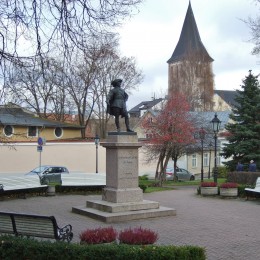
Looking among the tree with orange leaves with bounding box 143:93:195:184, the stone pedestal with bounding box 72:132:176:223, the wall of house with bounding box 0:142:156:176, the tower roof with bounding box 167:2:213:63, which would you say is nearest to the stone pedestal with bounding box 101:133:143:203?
the stone pedestal with bounding box 72:132:176:223

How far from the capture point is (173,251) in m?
6.91

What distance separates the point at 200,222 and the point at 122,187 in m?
2.66

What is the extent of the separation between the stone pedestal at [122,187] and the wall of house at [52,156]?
21044mm

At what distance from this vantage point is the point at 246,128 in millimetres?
31828

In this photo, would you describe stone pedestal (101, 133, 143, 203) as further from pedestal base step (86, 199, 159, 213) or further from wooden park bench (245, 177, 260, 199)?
wooden park bench (245, 177, 260, 199)

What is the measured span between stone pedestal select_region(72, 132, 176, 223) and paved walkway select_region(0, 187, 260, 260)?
0.43m

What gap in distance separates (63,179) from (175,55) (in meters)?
66.0

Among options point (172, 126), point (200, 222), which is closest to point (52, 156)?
point (172, 126)

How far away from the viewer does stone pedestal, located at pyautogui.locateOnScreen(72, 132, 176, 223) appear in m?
13.7

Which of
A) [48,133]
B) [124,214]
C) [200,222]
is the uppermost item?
[48,133]

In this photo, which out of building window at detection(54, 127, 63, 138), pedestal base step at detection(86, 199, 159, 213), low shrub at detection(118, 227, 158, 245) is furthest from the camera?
building window at detection(54, 127, 63, 138)

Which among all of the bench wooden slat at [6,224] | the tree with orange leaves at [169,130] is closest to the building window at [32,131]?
the tree with orange leaves at [169,130]

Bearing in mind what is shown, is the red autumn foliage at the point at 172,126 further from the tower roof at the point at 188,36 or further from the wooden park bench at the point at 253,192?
the tower roof at the point at 188,36

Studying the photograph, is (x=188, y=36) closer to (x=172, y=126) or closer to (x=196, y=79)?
(x=196, y=79)
